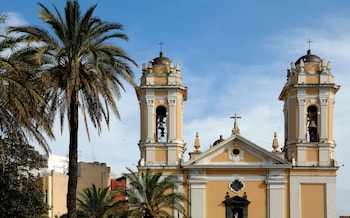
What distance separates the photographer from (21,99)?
28.6 metres

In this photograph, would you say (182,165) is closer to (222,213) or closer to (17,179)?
(222,213)

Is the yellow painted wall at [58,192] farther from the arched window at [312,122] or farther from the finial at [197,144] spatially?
the arched window at [312,122]

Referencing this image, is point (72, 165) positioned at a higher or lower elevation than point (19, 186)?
higher

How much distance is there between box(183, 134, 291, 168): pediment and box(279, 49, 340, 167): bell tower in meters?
1.95

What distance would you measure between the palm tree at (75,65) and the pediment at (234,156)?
21563 millimetres

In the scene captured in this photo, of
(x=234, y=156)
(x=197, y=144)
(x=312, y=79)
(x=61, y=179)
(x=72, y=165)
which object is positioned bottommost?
(x=72, y=165)

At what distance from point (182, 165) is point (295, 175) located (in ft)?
23.1

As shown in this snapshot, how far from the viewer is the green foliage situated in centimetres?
3775

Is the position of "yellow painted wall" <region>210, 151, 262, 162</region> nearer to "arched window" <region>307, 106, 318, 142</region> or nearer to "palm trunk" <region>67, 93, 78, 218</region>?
"arched window" <region>307, 106, 318, 142</region>

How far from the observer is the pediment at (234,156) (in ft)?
171

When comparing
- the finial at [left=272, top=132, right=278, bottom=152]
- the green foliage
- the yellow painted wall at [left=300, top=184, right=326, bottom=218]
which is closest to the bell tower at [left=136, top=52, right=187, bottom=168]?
the finial at [left=272, top=132, right=278, bottom=152]

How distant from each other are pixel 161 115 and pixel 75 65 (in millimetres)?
23337

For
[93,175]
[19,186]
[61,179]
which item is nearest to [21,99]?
[19,186]

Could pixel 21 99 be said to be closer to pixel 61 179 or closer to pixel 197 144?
pixel 197 144
